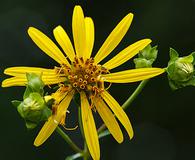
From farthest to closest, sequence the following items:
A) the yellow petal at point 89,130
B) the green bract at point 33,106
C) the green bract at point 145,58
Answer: the green bract at point 145,58, the yellow petal at point 89,130, the green bract at point 33,106

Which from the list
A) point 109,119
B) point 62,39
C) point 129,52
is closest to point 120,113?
point 109,119

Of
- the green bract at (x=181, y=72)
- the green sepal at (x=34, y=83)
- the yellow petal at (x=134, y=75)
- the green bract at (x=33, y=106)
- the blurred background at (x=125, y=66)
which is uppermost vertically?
the green sepal at (x=34, y=83)

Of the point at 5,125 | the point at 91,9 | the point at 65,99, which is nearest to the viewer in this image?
the point at 65,99

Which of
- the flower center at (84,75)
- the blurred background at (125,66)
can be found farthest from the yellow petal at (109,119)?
the blurred background at (125,66)

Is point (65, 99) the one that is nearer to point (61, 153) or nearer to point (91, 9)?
point (61, 153)

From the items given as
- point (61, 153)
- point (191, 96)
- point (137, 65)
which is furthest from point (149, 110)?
point (137, 65)

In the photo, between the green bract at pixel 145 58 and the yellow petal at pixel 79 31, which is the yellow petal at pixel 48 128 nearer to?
the yellow petal at pixel 79 31

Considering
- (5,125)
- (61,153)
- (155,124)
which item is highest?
(5,125)
